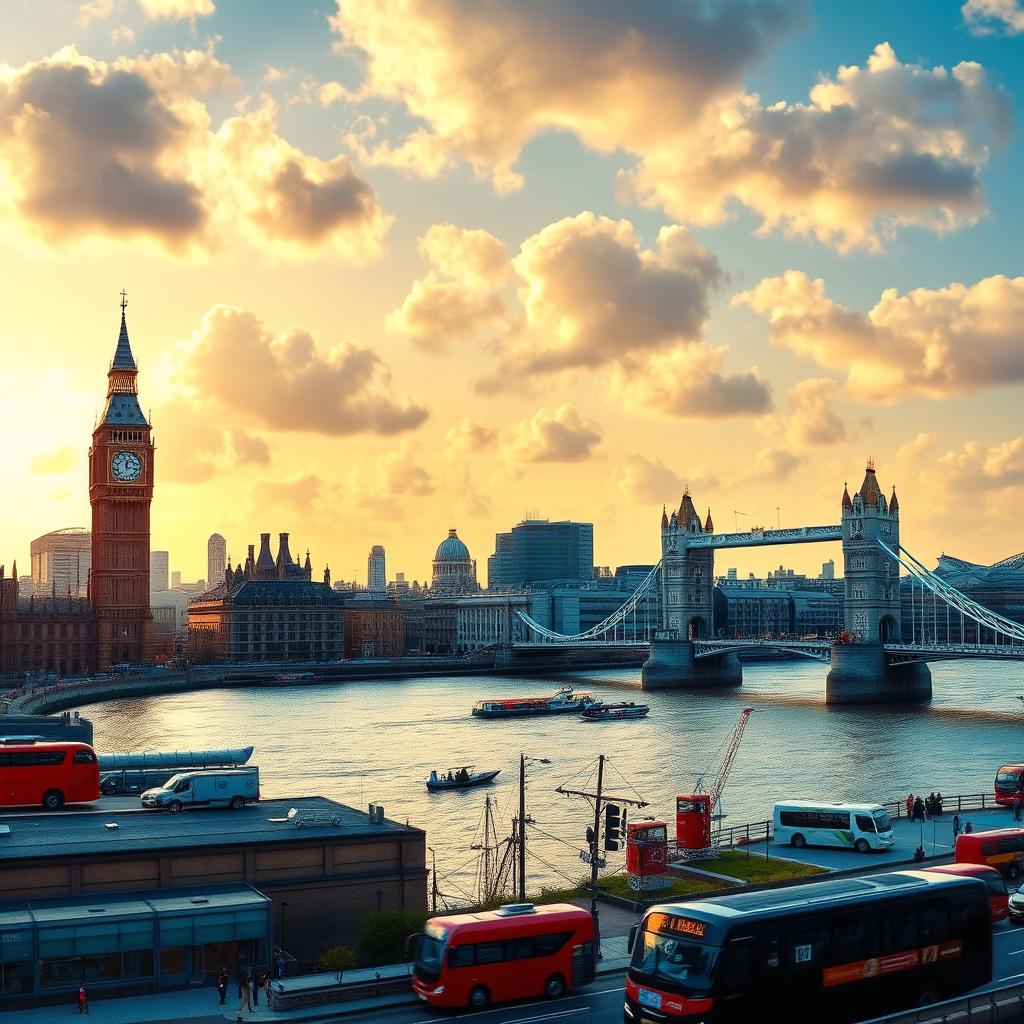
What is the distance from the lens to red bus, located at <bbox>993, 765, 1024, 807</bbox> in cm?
4953

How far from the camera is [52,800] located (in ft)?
132

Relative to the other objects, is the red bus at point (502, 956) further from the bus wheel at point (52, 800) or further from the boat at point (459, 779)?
the boat at point (459, 779)

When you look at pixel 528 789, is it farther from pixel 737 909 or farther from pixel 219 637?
pixel 219 637

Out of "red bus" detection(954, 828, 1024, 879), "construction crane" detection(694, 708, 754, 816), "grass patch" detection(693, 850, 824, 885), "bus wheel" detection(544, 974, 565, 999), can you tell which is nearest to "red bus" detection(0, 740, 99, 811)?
"grass patch" detection(693, 850, 824, 885)

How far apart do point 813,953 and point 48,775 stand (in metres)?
26.5

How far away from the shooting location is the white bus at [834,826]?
40938 mm

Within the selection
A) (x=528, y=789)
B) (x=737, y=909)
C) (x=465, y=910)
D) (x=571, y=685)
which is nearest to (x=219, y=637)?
(x=571, y=685)

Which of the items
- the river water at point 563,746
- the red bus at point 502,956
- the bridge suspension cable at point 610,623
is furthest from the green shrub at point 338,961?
the bridge suspension cable at point 610,623

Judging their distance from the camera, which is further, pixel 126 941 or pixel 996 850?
pixel 996 850

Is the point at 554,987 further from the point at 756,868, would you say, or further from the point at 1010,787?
the point at 1010,787

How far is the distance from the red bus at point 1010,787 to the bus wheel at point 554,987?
29197 mm

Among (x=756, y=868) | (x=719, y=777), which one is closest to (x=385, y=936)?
(x=756, y=868)

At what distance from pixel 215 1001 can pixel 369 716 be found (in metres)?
82.6

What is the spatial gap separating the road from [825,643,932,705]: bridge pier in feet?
300
